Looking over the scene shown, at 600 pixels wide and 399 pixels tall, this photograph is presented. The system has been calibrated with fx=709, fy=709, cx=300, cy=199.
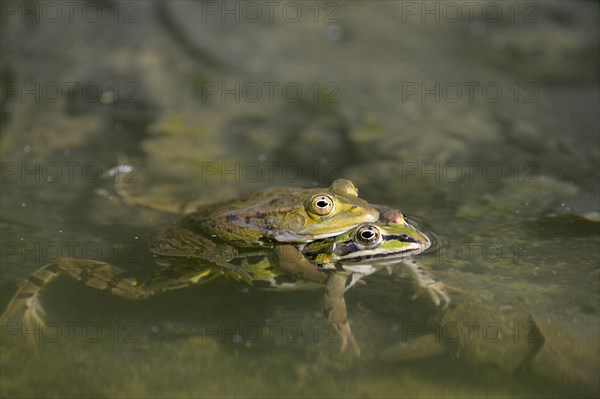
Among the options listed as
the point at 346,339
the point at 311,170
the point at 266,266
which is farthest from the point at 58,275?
the point at 311,170

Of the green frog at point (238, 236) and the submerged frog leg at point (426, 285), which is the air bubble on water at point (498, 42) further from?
the submerged frog leg at point (426, 285)

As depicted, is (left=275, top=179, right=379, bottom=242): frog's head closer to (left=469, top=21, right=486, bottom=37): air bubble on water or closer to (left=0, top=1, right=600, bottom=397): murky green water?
(left=0, top=1, right=600, bottom=397): murky green water

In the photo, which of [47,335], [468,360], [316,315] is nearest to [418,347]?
[468,360]

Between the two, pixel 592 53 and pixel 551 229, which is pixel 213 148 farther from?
pixel 592 53

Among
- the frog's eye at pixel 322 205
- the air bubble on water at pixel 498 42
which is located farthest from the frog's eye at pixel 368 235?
the air bubble on water at pixel 498 42

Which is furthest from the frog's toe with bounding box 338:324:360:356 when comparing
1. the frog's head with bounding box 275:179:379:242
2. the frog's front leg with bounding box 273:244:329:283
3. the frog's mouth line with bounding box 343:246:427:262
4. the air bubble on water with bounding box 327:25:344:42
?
the air bubble on water with bounding box 327:25:344:42

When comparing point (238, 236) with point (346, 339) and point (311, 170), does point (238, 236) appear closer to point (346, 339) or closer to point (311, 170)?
point (346, 339)
